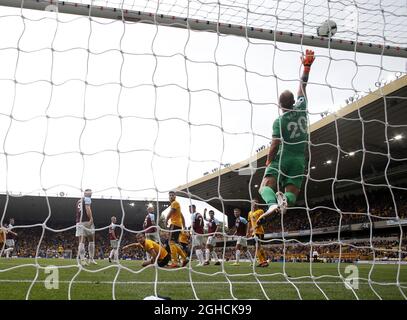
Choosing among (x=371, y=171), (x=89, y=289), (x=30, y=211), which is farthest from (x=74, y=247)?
(x=89, y=289)

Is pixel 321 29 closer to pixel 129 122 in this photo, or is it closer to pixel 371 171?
Answer: pixel 129 122

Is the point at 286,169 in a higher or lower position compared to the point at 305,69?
lower

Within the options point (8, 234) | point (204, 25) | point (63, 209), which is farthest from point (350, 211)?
point (63, 209)

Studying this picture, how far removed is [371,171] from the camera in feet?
66.8

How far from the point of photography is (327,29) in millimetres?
4105

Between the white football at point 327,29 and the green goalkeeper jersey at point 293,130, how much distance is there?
0.88 m

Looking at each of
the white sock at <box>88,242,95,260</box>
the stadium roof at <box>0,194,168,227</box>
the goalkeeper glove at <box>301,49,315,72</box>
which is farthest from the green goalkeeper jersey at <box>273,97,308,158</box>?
the stadium roof at <box>0,194,168,227</box>

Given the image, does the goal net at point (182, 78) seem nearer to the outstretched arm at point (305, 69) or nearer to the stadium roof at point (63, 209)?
the outstretched arm at point (305, 69)

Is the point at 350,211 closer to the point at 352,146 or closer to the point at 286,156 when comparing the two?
the point at 352,146

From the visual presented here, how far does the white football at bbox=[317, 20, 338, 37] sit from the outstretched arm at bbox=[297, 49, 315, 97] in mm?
356

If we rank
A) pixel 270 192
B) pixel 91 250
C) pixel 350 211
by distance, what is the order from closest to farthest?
pixel 270 192
pixel 91 250
pixel 350 211

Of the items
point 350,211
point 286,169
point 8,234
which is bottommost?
point 8,234

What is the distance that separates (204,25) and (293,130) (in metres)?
1.32

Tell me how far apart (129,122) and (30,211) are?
3690 centimetres
